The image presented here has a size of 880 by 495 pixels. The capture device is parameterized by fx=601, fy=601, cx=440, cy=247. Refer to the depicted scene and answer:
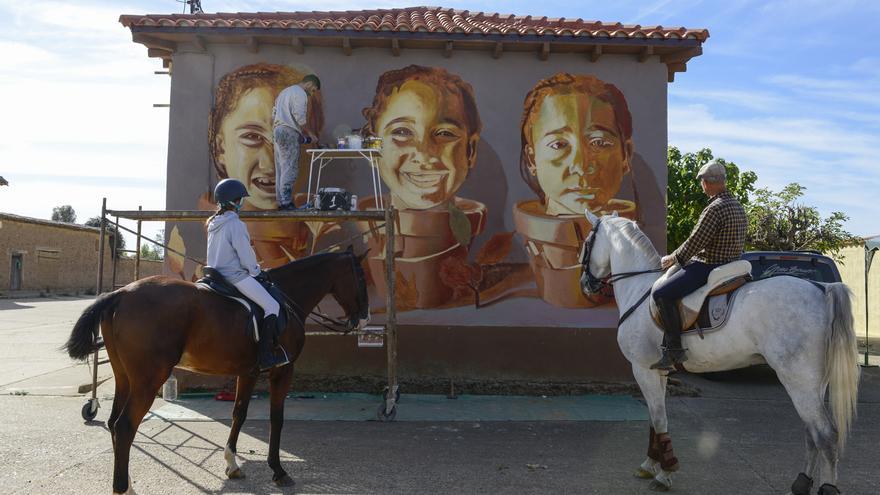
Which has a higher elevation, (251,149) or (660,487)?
(251,149)

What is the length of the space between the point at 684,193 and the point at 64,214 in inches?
3321

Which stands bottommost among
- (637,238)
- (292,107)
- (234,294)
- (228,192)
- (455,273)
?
(234,294)

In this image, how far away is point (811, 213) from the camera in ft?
52.8

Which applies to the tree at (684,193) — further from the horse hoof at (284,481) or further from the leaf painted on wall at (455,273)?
the horse hoof at (284,481)

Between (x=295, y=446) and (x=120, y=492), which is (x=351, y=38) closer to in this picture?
(x=295, y=446)

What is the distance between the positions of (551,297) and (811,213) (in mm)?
10679

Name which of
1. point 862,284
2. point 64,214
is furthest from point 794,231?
point 64,214

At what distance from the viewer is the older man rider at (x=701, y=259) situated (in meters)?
5.38

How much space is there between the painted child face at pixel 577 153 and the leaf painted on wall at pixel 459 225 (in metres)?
1.32

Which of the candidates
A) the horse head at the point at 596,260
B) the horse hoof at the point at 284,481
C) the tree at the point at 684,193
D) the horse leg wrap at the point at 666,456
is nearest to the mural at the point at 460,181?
the horse head at the point at 596,260

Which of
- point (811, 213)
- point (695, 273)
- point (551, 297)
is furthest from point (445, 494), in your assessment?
point (811, 213)

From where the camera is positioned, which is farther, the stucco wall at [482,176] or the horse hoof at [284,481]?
the stucco wall at [482,176]

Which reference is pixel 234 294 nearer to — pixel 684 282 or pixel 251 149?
pixel 684 282

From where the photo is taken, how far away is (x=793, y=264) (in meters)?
9.41
